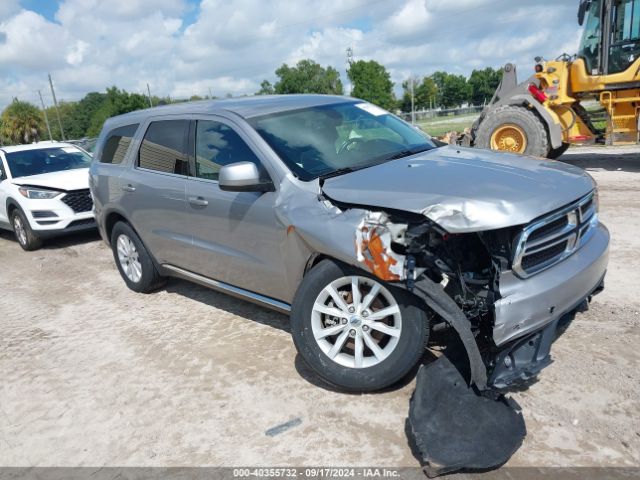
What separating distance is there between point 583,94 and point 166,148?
9294 mm

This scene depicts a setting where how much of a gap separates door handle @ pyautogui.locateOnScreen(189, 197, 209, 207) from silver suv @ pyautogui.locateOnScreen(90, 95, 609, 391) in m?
0.02

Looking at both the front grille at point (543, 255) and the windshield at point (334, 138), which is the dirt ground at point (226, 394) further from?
the windshield at point (334, 138)

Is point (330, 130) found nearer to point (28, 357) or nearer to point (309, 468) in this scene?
point (309, 468)

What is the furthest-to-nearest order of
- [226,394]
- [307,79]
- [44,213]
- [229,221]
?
[307,79] < [44,213] < [229,221] < [226,394]

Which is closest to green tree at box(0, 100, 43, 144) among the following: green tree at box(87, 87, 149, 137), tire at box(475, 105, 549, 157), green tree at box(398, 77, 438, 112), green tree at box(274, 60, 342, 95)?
green tree at box(87, 87, 149, 137)

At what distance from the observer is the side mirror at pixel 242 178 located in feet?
11.9

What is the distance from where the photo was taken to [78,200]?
8.53 m

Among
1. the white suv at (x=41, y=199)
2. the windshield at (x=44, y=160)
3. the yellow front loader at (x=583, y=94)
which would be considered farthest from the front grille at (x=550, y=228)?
the windshield at (x=44, y=160)

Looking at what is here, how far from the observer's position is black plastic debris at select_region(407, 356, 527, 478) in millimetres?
2559

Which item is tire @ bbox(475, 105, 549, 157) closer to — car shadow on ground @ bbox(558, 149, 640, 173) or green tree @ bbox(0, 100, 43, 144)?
car shadow on ground @ bbox(558, 149, 640, 173)

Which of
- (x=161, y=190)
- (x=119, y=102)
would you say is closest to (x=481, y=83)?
(x=119, y=102)

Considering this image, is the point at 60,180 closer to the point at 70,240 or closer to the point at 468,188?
the point at 70,240

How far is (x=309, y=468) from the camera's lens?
276cm

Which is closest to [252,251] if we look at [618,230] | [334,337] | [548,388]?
[334,337]
